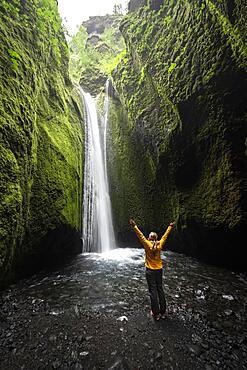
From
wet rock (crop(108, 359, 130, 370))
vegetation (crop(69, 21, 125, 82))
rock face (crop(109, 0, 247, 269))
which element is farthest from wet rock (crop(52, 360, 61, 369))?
vegetation (crop(69, 21, 125, 82))

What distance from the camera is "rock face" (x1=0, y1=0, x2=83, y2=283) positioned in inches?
197

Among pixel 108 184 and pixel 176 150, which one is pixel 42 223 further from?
pixel 108 184

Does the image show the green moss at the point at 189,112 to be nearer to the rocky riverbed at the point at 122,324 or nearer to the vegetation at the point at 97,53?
the rocky riverbed at the point at 122,324

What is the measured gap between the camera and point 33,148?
649cm

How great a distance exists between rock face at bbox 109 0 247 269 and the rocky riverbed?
1890 millimetres

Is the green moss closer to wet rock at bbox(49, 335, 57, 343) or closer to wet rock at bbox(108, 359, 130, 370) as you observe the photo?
wet rock at bbox(108, 359, 130, 370)

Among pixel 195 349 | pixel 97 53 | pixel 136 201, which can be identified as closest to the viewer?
pixel 195 349

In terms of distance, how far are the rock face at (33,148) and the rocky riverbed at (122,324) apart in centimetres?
137

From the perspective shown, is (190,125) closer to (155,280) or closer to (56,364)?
(155,280)

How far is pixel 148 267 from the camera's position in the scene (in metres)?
3.95

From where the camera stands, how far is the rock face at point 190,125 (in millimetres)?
5633

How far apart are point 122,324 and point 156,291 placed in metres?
0.84

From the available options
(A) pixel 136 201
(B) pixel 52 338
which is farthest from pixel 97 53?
(B) pixel 52 338

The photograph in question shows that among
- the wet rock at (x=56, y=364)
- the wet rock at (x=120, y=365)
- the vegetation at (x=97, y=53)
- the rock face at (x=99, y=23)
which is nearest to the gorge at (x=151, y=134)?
the wet rock at (x=56, y=364)
